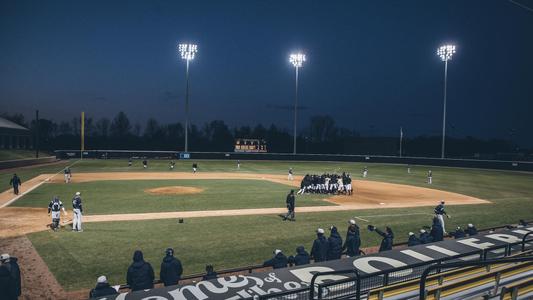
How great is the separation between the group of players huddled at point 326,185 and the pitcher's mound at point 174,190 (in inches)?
345

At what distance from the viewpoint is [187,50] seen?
59.1m

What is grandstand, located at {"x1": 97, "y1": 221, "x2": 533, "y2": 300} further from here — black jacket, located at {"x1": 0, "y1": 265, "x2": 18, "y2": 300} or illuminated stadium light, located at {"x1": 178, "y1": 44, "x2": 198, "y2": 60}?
illuminated stadium light, located at {"x1": 178, "y1": 44, "x2": 198, "y2": 60}

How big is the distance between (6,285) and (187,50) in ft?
181

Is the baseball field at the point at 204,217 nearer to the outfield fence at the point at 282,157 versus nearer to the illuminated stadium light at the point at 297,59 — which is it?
the outfield fence at the point at 282,157

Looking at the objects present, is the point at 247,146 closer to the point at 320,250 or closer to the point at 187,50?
the point at 187,50

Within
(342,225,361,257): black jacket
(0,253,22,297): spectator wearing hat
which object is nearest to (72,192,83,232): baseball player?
(0,253,22,297): spectator wearing hat

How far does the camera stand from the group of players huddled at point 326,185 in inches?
1143

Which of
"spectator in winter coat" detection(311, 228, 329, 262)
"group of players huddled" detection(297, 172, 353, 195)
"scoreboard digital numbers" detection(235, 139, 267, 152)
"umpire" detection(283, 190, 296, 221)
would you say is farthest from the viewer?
"scoreboard digital numbers" detection(235, 139, 267, 152)

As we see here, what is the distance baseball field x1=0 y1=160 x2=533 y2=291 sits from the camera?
13062mm

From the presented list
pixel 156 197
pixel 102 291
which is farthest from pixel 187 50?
→ pixel 102 291

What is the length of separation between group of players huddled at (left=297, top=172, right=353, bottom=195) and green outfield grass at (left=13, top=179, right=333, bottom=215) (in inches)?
55.1

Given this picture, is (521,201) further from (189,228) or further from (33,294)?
(33,294)

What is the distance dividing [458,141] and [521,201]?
Result: 9914cm

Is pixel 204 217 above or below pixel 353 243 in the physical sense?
below
